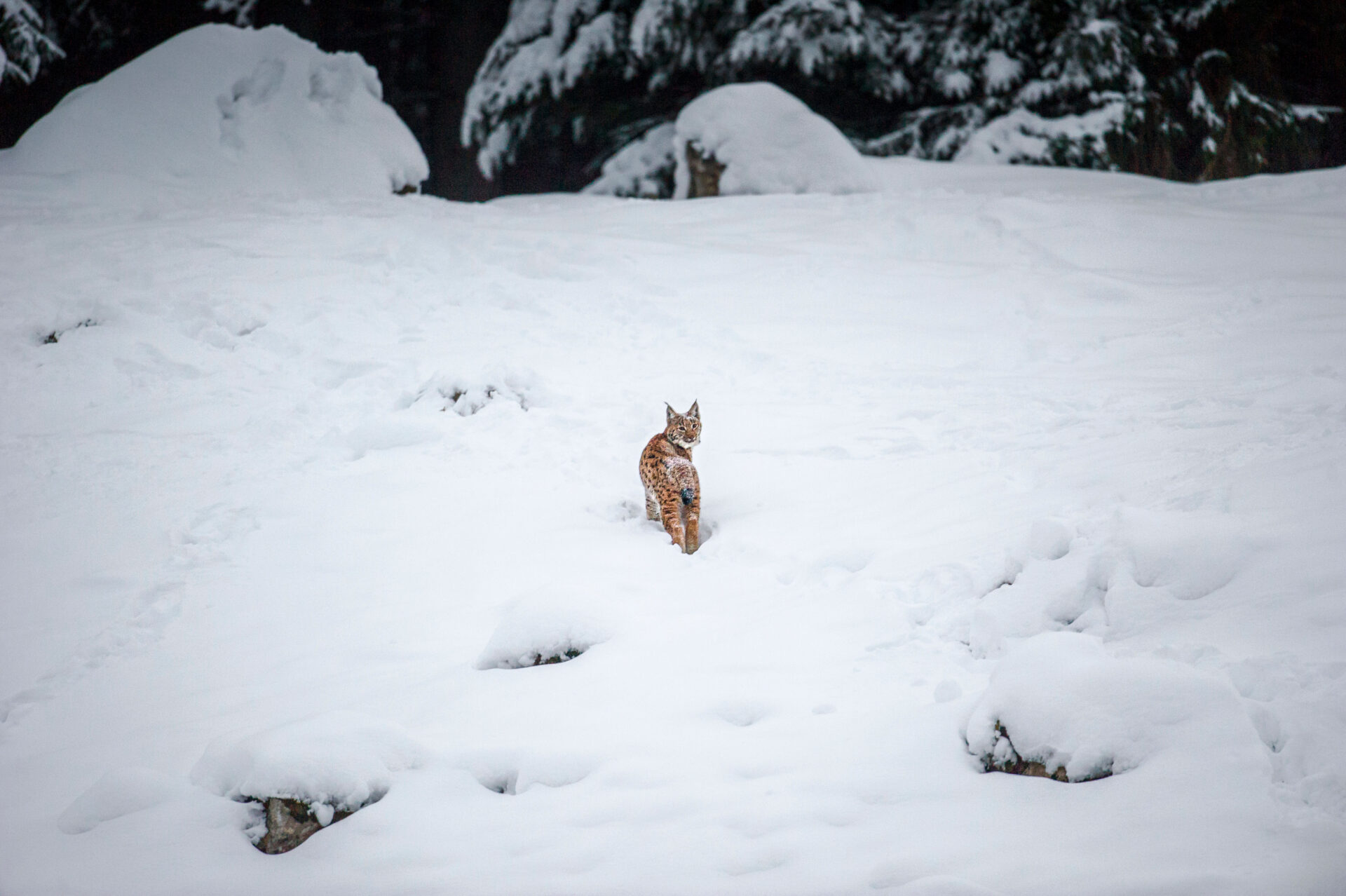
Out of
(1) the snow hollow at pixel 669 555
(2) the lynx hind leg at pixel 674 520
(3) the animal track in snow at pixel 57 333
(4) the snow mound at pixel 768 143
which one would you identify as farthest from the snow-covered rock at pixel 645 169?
(2) the lynx hind leg at pixel 674 520

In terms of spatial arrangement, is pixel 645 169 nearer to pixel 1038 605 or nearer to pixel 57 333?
pixel 57 333

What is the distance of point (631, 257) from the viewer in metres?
9.84

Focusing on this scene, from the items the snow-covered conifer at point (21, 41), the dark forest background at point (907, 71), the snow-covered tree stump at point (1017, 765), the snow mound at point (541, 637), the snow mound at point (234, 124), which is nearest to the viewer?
the snow-covered tree stump at point (1017, 765)

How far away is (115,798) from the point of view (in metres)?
2.97

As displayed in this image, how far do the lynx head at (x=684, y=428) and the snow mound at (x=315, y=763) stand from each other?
2.70 metres

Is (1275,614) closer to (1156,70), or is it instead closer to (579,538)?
(579,538)

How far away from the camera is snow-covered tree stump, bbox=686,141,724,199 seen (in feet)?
43.0

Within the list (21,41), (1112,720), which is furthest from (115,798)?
(21,41)

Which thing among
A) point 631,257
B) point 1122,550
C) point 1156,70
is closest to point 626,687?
point 1122,550

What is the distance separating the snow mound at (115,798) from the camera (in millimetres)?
2945

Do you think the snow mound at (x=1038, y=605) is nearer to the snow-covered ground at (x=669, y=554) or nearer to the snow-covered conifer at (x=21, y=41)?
the snow-covered ground at (x=669, y=554)

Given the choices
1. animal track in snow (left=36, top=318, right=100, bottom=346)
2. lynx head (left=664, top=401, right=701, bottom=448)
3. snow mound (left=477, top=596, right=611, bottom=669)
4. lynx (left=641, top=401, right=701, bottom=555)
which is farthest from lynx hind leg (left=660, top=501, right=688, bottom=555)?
animal track in snow (left=36, top=318, right=100, bottom=346)

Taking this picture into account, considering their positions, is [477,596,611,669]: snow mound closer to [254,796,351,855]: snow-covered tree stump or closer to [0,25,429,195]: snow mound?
[254,796,351,855]: snow-covered tree stump

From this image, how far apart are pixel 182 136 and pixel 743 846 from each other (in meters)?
12.2
